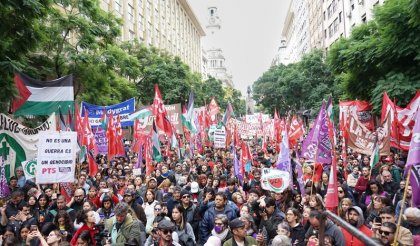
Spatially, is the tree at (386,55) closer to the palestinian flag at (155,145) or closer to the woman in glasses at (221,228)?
the palestinian flag at (155,145)

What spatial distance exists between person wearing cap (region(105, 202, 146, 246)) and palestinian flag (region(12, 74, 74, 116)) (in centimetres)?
524

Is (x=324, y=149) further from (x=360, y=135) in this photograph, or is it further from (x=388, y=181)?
(x=360, y=135)

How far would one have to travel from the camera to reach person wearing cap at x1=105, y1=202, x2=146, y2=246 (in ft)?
18.9

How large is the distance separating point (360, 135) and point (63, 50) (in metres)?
12.5

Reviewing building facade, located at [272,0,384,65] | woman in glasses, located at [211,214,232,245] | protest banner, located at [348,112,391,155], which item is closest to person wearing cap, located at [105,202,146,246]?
woman in glasses, located at [211,214,232,245]

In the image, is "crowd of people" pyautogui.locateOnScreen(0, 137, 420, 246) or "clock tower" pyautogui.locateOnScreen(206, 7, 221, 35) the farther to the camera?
"clock tower" pyautogui.locateOnScreen(206, 7, 221, 35)

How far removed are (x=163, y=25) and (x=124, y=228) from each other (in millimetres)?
46948

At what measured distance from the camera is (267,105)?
53625 mm

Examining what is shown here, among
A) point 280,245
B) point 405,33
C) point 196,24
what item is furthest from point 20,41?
point 196,24

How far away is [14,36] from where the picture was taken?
10.9 metres

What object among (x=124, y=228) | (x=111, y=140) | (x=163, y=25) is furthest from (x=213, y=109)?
(x=163, y=25)

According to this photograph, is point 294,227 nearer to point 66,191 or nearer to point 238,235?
point 238,235

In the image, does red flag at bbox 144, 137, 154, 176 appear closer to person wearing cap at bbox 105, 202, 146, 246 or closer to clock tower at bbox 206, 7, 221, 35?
person wearing cap at bbox 105, 202, 146, 246

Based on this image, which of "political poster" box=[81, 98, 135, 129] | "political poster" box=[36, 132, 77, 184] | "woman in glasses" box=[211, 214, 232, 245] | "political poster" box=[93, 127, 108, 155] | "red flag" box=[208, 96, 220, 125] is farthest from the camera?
"red flag" box=[208, 96, 220, 125]
